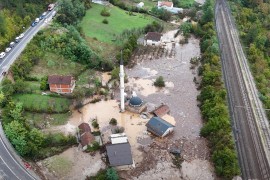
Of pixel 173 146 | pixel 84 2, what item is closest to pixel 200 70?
pixel 173 146

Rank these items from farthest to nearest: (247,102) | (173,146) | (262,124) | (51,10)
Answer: (51,10) < (247,102) < (262,124) < (173,146)

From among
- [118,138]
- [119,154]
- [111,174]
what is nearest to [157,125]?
[118,138]

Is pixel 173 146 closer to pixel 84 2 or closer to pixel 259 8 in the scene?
pixel 84 2

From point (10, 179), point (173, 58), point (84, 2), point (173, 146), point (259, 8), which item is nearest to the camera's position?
point (10, 179)

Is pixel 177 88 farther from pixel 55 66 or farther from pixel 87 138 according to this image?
pixel 55 66

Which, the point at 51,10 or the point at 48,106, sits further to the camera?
the point at 51,10

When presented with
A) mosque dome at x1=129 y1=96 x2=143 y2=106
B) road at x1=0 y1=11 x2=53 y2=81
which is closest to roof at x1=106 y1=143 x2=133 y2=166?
mosque dome at x1=129 y1=96 x2=143 y2=106
